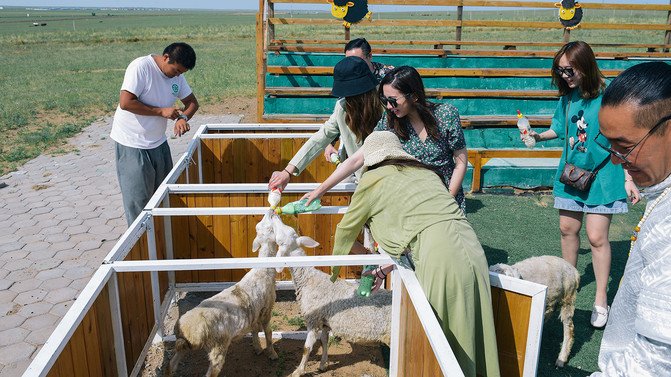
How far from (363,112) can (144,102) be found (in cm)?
236

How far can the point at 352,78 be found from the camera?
3.71 m

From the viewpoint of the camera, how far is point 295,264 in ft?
9.73

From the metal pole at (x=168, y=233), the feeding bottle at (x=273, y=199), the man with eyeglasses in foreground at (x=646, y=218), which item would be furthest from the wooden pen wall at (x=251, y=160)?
the man with eyeglasses in foreground at (x=646, y=218)

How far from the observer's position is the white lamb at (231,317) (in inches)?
137

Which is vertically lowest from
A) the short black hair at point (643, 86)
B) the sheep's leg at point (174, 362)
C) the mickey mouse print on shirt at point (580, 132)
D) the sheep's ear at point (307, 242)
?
the sheep's leg at point (174, 362)

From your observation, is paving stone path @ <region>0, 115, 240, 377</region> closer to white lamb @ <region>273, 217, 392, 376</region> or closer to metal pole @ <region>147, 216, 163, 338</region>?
metal pole @ <region>147, 216, 163, 338</region>

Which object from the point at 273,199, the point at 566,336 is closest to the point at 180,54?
the point at 273,199

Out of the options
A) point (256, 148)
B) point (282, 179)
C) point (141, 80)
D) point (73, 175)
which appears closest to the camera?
point (282, 179)

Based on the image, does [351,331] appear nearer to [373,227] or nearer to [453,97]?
[373,227]

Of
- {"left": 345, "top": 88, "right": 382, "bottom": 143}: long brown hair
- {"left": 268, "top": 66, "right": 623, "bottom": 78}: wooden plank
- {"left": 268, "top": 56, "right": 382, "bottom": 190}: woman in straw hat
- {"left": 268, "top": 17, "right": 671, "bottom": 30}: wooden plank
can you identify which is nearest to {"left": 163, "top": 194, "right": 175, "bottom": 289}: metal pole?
{"left": 268, "top": 56, "right": 382, "bottom": 190}: woman in straw hat

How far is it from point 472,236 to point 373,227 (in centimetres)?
56

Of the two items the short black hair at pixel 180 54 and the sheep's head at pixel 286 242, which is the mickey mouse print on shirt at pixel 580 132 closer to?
the sheep's head at pixel 286 242

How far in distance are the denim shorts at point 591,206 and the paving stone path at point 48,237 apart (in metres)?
4.73

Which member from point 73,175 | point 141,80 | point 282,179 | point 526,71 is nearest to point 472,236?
point 282,179
